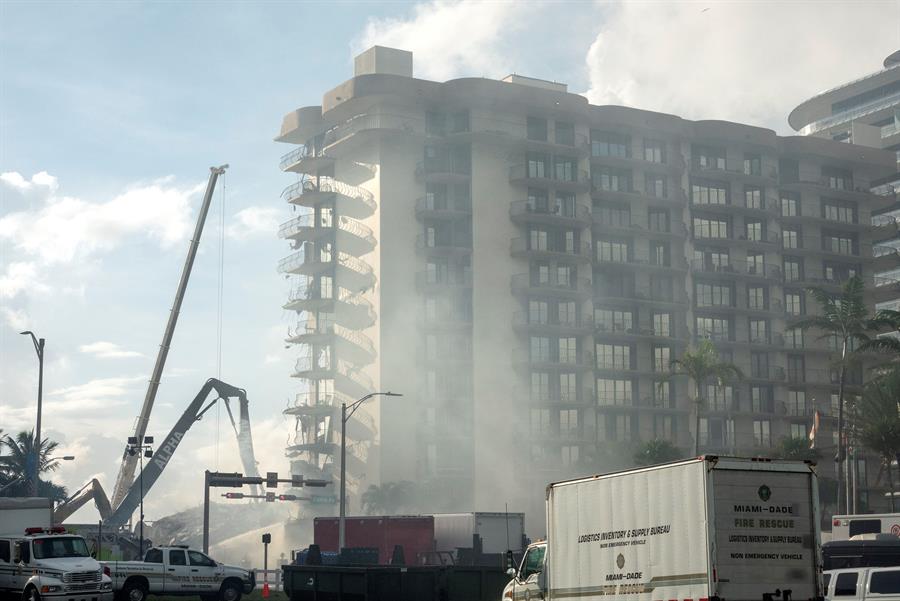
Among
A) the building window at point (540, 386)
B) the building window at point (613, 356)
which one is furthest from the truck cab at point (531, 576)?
the building window at point (613, 356)

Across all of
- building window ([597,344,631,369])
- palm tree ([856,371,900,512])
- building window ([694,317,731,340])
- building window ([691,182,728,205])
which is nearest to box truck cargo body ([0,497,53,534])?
palm tree ([856,371,900,512])

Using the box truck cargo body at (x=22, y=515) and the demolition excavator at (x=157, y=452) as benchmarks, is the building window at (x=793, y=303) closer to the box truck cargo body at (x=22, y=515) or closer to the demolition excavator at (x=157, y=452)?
the demolition excavator at (x=157, y=452)

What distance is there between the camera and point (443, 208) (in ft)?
370

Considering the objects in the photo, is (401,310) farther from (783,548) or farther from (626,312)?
(783,548)

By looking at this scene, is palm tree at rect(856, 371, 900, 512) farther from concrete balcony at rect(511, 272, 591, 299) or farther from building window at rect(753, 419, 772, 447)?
concrete balcony at rect(511, 272, 591, 299)

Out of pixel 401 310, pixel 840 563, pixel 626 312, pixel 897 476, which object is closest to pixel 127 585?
pixel 840 563

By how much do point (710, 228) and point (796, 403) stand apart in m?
20.0

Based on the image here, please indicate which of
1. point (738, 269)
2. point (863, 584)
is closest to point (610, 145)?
point (738, 269)

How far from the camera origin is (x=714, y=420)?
388 ft

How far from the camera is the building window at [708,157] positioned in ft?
404

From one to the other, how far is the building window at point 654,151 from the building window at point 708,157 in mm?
3786

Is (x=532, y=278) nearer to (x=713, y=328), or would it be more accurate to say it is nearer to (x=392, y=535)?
(x=713, y=328)

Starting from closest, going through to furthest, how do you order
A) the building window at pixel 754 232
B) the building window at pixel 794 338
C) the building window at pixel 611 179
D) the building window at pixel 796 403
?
the building window at pixel 611 179 < the building window at pixel 796 403 < the building window at pixel 794 338 < the building window at pixel 754 232

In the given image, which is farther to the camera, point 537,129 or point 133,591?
point 537,129
